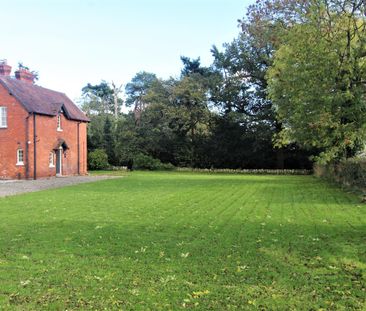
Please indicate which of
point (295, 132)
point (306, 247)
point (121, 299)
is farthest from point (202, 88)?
point (121, 299)

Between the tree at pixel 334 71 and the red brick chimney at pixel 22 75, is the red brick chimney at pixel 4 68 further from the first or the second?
the tree at pixel 334 71

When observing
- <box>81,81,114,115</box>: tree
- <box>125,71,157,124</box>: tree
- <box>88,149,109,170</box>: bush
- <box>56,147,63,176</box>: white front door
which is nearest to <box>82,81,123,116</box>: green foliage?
<box>81,81,114,115</box>: tree

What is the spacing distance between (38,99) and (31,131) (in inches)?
153

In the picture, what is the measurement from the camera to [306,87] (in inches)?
704

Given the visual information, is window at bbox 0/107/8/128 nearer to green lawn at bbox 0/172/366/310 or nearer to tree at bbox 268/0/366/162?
green lawn at bbox 0/172/366/310

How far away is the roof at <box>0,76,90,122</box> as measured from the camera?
109 feet

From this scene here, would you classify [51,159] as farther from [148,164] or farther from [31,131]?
[148,164]

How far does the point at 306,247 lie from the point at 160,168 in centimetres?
4153

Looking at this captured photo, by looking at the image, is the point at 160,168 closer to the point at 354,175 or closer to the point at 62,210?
the point at 354,175

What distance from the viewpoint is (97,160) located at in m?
49.8

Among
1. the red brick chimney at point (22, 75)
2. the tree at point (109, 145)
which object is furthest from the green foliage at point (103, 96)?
the red brick chimney at point (22, 75)

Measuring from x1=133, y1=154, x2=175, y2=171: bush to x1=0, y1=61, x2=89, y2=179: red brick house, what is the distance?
11368 millimetres

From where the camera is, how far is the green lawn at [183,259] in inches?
216

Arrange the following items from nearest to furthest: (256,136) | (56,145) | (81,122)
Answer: (56,145) < (81,122) < (256,136)
